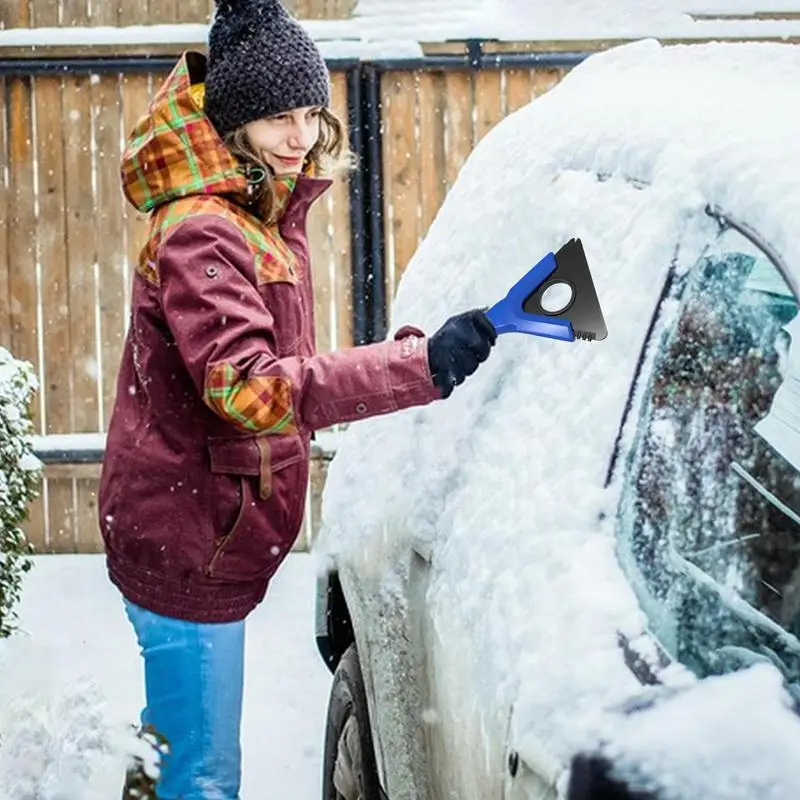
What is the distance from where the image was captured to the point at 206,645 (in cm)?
246

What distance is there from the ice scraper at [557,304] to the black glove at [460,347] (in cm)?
2

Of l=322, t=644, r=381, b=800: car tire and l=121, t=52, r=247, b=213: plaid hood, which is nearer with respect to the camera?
l=121, t=52, r=247, b=213: plaid hood

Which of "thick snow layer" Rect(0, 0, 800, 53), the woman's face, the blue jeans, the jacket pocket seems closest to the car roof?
the woman's face

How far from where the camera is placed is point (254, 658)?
17.2 feet

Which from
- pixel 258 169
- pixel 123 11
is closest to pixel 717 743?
pixel 258 169

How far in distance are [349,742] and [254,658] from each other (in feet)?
8.10

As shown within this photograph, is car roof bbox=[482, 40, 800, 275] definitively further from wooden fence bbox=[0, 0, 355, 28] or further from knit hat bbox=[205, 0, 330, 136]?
wooden fence bbox=[0, 0, 355, 28]

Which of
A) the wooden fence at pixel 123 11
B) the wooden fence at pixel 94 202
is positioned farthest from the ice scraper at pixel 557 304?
the wooden fence at pixel 123 11

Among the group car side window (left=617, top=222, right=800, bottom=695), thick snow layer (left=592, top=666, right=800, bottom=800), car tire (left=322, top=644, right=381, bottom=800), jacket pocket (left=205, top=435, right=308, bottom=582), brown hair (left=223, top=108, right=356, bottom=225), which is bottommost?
car tire (left=322, top=644, right=381, bottom=800)

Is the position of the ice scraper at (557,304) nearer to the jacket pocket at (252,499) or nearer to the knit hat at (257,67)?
the jacket pocket at (252,499)

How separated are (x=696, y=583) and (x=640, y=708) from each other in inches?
9.8

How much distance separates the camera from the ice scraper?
181cm

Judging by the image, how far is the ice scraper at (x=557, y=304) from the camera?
1.81 meters

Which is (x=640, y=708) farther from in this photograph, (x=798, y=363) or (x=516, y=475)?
(x=516, y=475)
